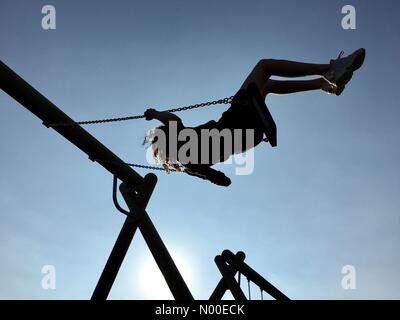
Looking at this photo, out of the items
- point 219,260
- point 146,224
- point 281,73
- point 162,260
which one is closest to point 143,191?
point 146,224

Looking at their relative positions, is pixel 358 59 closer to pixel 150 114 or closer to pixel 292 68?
pixel 292 68

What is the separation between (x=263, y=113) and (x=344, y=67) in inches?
36.8

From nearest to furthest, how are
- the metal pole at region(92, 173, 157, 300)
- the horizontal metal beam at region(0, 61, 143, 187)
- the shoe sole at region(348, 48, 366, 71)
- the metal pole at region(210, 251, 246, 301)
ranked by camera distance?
the horizontal metal beam at region(0, 61, 143, 187), the metal pole at region(92, 173, 157, 300), the shoe sole at region(348, 48, 366, 71), the metal pole at region(210, 251, 246, 301)

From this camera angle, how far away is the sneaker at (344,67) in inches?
175

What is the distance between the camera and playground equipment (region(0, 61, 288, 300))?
3934mm

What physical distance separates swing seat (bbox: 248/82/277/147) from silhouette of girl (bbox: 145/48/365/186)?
0.16 ft

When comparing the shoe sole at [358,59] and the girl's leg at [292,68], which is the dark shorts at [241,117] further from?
the shoe sole at [358,59]

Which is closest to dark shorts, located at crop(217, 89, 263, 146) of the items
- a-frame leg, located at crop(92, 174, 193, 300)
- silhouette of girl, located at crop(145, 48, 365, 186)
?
silhouette of girl, located at crop(145, 48, 365, 186)

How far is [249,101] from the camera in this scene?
433 centimetres

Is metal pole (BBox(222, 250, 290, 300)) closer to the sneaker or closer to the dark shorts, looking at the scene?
the dark shorts

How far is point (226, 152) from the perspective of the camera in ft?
15.3

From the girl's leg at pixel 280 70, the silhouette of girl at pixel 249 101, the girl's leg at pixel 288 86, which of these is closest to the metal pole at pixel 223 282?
the silhouette of girl at pixel 249 101

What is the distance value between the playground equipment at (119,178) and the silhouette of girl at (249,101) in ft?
0.48
